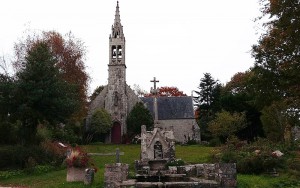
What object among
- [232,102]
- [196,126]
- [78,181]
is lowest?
[78,181]

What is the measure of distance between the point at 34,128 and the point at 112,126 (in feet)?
69.3

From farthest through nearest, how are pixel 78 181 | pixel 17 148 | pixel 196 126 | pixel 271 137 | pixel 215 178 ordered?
pixel 196 126 < pixel 271 137 < pixel 17 148 < pixel 78 181 < pixel 215 178

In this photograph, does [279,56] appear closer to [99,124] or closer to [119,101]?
[99,124]

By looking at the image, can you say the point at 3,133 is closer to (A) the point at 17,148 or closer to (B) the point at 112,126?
(A) the point at 17,148

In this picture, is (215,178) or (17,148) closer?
(215,178)

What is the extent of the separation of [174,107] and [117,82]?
832 centimetres

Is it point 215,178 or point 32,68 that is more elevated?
point 32,68

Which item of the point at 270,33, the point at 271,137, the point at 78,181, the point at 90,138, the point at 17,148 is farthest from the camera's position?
the point at 90,138

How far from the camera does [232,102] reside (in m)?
45.7

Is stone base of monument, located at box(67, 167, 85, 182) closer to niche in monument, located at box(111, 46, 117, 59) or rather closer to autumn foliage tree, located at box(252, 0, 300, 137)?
autumn foliage tree, located at box(252, 0, 300, 137)

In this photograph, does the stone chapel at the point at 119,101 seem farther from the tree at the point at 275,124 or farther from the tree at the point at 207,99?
the tree at the point at 275,124

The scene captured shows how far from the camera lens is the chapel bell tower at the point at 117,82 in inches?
1743

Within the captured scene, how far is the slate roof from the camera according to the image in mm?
46447

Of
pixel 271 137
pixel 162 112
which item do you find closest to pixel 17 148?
pixel 271 137
